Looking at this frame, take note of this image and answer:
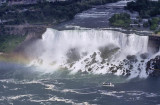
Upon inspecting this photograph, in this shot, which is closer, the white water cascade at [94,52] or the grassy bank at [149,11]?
the white water cascade at [94,52]

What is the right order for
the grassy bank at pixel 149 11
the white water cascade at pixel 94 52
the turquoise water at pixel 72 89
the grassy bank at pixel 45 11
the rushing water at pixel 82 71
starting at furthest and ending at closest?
the grassy bank at pixel 45 11 < the grassy bank at pixel 149 11 < the white water cascade at pixel 94 52 < the rushing water at pixel 82 71 < the turquoise water at pixel 72 89

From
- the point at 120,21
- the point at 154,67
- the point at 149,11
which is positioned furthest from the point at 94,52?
the point at 149,11

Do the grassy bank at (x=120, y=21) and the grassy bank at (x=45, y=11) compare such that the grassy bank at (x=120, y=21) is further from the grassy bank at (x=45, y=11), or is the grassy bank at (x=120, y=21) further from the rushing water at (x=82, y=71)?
the grassy bank at (x=45, y=11)

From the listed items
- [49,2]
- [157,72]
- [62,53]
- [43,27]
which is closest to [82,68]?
[62,53]

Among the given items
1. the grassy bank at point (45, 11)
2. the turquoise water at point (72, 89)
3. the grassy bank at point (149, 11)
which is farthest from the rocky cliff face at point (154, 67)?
the grassy bank at point (45, 11)

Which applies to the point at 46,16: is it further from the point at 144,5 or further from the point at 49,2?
the point at 144,5

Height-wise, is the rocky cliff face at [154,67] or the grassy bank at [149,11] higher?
the grassy bank at [149,11]

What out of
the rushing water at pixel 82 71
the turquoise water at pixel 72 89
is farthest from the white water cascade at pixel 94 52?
the turquoise water at pixel 72 89

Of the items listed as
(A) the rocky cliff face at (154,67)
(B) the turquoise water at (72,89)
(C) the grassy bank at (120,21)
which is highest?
(C) the grassy bank at (120,21)

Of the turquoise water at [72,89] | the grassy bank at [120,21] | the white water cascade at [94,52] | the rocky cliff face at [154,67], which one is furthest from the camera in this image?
the grassy bank at [120,21]
